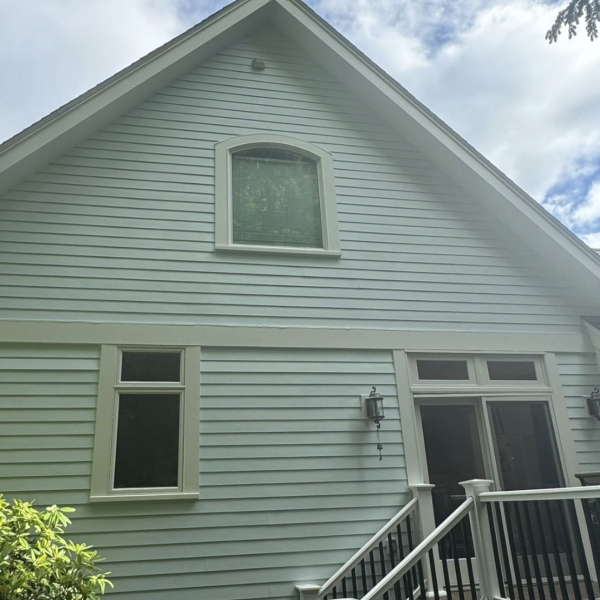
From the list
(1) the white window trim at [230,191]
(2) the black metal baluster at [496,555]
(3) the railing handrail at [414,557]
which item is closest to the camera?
(3) the railing handrail at [414,557]

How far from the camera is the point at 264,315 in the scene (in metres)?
5.27

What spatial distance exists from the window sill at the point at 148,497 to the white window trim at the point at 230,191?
2343mm

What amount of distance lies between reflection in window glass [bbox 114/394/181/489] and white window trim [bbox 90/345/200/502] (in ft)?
0.19

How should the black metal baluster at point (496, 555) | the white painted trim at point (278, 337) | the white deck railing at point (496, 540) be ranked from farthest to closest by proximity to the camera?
the white painted trim at point (278, 337)
the black metal baluster at point (496, 555)
the white deck railing at point (496, 540)

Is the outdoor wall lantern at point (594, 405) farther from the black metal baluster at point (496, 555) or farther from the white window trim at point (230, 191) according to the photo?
the white window trim at point (230, 191)

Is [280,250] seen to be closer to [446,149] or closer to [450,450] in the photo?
[446,149]

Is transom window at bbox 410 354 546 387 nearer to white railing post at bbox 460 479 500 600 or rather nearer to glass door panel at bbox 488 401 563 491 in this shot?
glass door panel at bbox 488 401 563 491

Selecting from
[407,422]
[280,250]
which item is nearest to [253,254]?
[280,250]

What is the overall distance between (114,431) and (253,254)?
214cm

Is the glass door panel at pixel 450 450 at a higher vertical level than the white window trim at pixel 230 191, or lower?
lower

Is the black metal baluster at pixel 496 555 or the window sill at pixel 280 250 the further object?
the window sill at pixel 280 250

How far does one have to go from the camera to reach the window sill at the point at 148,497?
14.3 feet

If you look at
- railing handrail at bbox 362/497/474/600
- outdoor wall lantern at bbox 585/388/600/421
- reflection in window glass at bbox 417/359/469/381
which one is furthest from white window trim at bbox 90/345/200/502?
outdoor wall lantern at bbox 585/388/600/421

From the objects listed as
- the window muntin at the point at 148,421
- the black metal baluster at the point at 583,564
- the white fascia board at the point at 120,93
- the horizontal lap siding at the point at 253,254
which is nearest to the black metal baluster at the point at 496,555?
the black metal baluster at the point at 583,564
